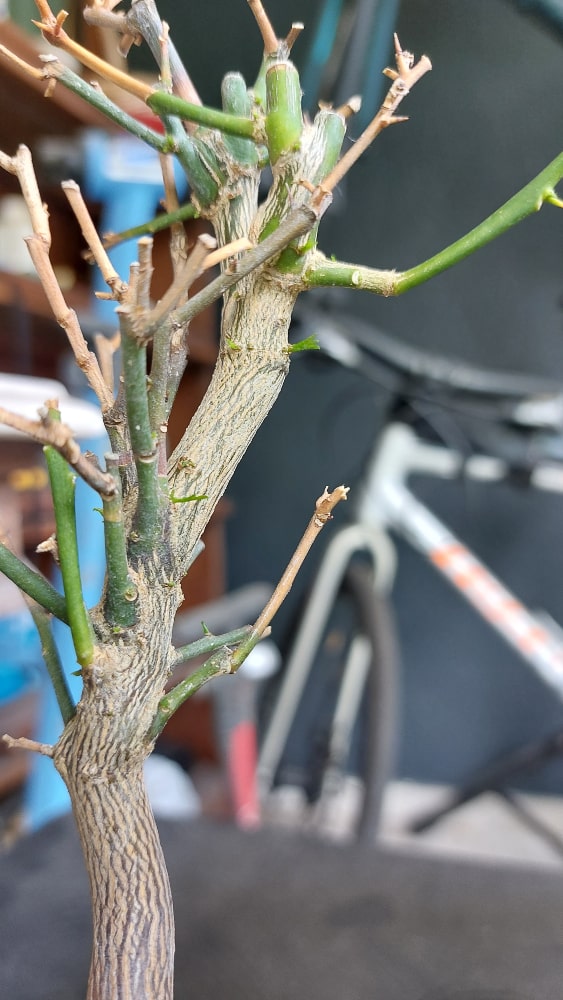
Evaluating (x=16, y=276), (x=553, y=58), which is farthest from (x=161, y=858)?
(x=16, y=276)

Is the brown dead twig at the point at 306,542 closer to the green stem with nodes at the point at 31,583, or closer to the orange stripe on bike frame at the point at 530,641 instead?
the green stem with nodes at the point at 31,583

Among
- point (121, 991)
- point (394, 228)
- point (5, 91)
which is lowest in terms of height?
point (121, 991)

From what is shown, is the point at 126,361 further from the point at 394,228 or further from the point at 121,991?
the point at 394,228

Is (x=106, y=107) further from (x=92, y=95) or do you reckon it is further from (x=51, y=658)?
(x=51, y=658)

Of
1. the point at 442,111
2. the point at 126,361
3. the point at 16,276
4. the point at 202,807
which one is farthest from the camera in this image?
the point at 202,807

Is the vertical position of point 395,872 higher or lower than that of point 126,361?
lower

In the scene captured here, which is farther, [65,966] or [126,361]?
[65,966]
